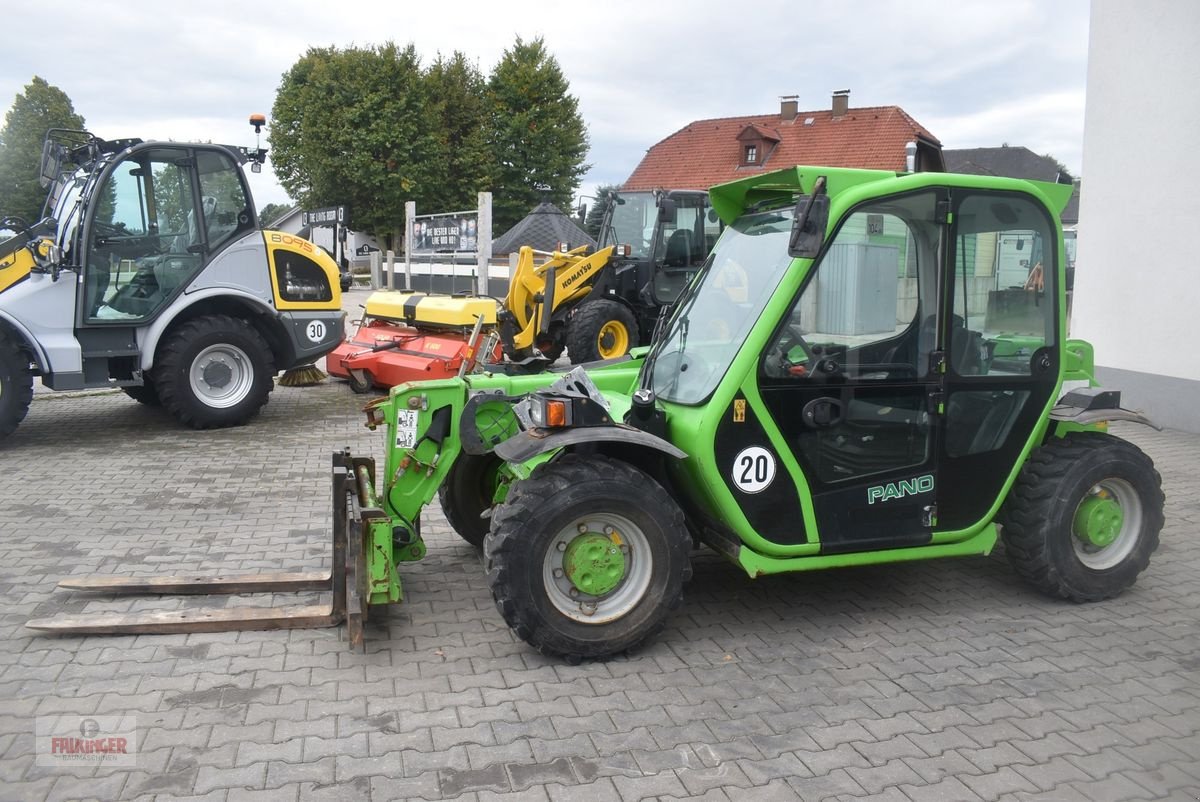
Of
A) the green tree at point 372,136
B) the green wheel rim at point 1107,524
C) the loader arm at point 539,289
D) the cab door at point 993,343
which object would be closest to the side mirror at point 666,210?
the loader arm at point 539,289

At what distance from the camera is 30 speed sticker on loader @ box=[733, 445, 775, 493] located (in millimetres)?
4203

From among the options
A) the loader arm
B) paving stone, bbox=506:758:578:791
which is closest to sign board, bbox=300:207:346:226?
the loader arm

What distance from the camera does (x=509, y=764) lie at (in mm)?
3303

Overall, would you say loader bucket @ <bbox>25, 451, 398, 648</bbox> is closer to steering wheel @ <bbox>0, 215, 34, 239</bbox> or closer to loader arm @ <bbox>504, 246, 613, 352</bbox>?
steering wheel @ <bbox>0, 215, 34, 239</bbox>

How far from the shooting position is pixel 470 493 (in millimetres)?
5395

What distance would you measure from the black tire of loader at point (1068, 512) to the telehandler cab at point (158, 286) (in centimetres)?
729

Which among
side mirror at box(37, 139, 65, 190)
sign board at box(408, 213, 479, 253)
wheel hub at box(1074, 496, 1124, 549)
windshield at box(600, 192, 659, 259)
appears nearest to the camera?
wheel hub at box(1074, 496, 1124, 549)

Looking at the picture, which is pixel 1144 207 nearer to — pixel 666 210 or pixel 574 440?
pixel 666 210

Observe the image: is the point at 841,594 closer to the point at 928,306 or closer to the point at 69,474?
the point at 928,306

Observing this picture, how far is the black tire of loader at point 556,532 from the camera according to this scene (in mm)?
3928

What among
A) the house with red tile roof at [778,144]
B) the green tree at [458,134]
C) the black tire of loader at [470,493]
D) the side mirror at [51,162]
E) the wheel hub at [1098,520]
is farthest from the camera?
the green tree at [458,134]

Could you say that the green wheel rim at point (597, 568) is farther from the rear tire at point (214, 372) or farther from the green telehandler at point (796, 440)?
the rear tire at point (214, 372)

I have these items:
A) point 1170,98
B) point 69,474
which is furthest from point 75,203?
point 1170,98

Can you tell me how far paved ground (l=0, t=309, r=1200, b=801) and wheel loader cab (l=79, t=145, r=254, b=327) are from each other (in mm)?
3402
